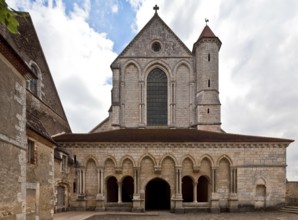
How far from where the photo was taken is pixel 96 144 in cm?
2092

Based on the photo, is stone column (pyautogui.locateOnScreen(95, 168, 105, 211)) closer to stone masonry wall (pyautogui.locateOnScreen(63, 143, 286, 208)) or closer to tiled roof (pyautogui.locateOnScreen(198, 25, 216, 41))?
stone masonry wall (pyautogui.locateOnScreen(63, 143, 286, 208))

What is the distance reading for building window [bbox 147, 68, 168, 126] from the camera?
1172 inches

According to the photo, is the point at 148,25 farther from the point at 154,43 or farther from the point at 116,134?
the point at 116,134

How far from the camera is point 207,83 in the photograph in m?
28.8

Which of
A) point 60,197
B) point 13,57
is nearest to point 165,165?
point 60,197

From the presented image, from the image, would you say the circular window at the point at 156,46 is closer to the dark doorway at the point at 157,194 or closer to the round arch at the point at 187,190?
the dark doorway at the point at 157,194

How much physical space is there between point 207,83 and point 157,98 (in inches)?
204

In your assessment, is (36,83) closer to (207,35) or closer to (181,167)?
(181,167)

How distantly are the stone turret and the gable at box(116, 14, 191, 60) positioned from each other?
68.9 inches

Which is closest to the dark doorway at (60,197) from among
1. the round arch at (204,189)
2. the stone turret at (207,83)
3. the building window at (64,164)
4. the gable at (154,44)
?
the building window at (64,164)

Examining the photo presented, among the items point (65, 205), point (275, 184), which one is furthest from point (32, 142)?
point (275, 184)

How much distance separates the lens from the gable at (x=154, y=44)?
3023 cm

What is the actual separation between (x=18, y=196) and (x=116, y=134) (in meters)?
13.8

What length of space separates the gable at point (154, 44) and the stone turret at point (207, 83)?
1.75 metres
